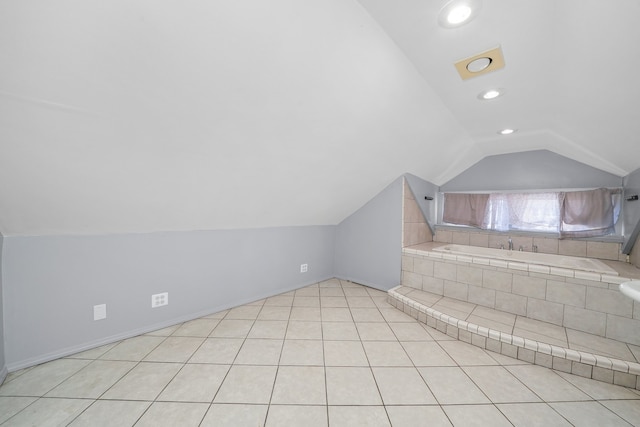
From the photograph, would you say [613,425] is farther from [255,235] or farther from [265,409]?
[255,235]

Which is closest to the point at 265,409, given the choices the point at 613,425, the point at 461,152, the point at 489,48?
the point at 613,425

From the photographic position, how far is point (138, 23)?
0.90 meters

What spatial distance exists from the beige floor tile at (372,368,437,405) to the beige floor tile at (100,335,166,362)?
5.69 feet

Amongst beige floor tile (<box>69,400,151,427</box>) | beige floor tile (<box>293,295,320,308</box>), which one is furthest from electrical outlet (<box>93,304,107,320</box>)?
beige floor tile (<box>293,295,320,308</box>)

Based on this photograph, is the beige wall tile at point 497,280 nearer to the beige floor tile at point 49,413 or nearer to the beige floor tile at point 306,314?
the beige floor tile at point 306,314

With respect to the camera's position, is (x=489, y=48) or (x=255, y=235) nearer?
(x=489, y=48)

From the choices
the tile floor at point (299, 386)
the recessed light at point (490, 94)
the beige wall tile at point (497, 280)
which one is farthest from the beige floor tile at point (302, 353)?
the recessed light at point (490, 94)

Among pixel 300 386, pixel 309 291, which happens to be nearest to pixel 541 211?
pixel 309 291

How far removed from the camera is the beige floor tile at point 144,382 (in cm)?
135

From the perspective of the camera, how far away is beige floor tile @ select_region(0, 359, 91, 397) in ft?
4.46

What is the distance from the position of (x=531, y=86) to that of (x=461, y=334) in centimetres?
204

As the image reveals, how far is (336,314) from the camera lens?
96.8 inches

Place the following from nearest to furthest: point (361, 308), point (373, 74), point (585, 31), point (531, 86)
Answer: point (585, 31)
point (373, 74)
point (531, 86)
point (361, 308)

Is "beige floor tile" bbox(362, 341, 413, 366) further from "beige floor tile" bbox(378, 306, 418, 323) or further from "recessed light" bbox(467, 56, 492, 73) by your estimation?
"recessed light" bbox(467, 56, 492, 73)
